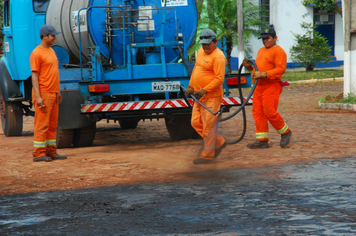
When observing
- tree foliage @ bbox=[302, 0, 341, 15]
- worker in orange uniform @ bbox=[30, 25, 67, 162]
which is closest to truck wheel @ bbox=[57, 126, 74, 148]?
worker in orange uniform @ bbox=[30, 25, 67, 162]

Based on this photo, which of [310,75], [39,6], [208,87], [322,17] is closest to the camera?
[208,87]

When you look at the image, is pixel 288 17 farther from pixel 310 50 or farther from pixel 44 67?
pixel 44 67

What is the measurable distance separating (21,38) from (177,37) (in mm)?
3167

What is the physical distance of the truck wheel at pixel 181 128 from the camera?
9.63 meters

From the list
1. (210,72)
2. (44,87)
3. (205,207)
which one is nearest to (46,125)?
(44,87)

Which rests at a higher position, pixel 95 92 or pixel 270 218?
pixel 95 92

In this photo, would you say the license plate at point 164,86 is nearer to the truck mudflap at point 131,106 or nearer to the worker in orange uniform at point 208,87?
the truck mudflap at point 131,106

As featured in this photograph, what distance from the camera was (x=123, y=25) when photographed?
874 cm

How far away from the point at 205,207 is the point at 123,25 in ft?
15.2

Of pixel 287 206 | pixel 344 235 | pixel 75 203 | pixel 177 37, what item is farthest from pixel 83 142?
pixel 344 235

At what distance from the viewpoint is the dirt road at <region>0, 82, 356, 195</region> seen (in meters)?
6.47

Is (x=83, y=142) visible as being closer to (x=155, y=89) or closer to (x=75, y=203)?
(x=155, y=89)

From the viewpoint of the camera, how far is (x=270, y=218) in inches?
174

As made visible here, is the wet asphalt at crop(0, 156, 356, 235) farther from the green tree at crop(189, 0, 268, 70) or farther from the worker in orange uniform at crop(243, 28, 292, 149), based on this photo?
the green tree at crop(189, 0, 268, 70)
